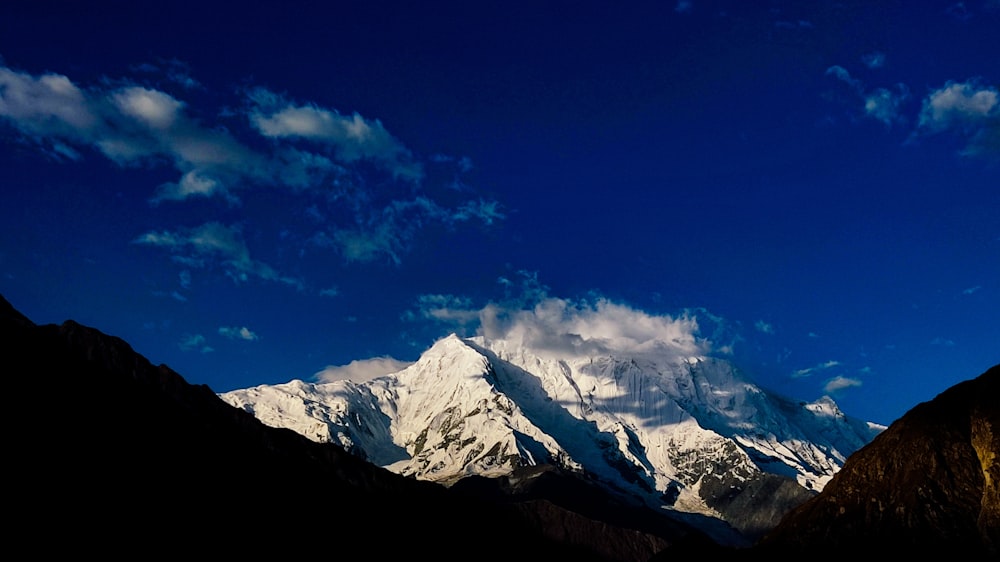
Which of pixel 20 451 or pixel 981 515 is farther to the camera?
pixel 981 515

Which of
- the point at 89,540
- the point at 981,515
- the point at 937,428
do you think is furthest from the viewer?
the point at 937,428

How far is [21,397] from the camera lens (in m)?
175

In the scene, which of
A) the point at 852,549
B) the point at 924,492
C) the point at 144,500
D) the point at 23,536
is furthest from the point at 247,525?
the point at 924,492

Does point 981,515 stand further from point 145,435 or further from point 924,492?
point 145,435

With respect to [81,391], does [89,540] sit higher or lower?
lower

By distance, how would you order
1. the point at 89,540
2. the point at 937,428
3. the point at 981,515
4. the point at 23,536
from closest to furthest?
1. the point at 23,536
2. the point at 89,540
3. the point at 981,515
4. the point at 937,428

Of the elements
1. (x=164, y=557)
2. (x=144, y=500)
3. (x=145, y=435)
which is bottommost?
(x=164, y=557)

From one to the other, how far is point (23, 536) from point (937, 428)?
175 meters

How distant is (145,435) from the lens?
7790 inches

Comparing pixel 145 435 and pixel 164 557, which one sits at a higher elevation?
pixel 145 435

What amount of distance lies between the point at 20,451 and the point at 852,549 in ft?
525

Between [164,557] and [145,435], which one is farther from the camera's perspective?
[145,435]

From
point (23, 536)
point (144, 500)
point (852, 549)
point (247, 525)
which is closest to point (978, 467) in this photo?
point (852, 549)

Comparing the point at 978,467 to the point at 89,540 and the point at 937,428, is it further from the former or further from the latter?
the point at 89,540
